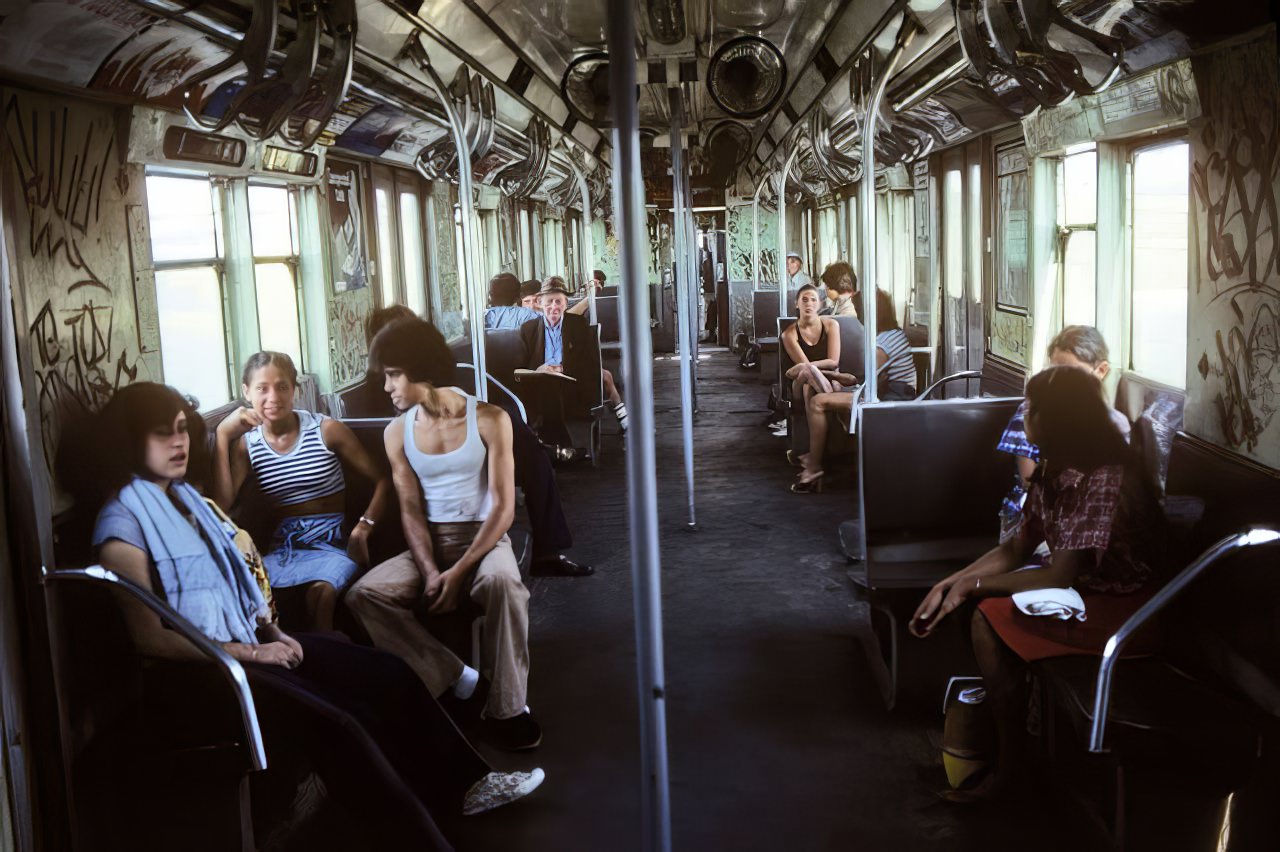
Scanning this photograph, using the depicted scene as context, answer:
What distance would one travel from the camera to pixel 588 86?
8.04m

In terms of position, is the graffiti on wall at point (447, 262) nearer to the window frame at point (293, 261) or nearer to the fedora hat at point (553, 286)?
the window frame at point (293, 261)

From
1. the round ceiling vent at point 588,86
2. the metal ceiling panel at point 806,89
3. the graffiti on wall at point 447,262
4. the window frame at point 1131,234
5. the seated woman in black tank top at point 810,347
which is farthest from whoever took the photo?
the seated woman in black tank top at point 810,347

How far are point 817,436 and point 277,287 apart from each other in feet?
17.5

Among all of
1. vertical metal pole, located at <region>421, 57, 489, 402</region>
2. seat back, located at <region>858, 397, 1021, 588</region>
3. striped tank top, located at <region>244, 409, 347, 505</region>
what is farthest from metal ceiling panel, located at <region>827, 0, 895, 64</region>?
striped tank top, located at <region>244, 409, 347, 505</region>

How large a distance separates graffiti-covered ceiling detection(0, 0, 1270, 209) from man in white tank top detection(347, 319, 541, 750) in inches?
31.3

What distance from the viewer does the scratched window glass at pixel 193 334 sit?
3.01m

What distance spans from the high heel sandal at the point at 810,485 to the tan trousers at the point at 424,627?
4515 mm

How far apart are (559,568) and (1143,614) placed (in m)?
3.14

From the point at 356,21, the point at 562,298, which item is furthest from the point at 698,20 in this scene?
the point at 356,21

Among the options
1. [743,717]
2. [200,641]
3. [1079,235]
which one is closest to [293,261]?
[200,641]

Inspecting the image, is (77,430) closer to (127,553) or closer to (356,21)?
(127,553)

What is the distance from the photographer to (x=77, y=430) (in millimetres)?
2781

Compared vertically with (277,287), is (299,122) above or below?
above

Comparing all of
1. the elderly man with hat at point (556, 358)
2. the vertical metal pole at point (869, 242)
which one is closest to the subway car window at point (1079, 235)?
the vertical metal pole at point (869, 242)
